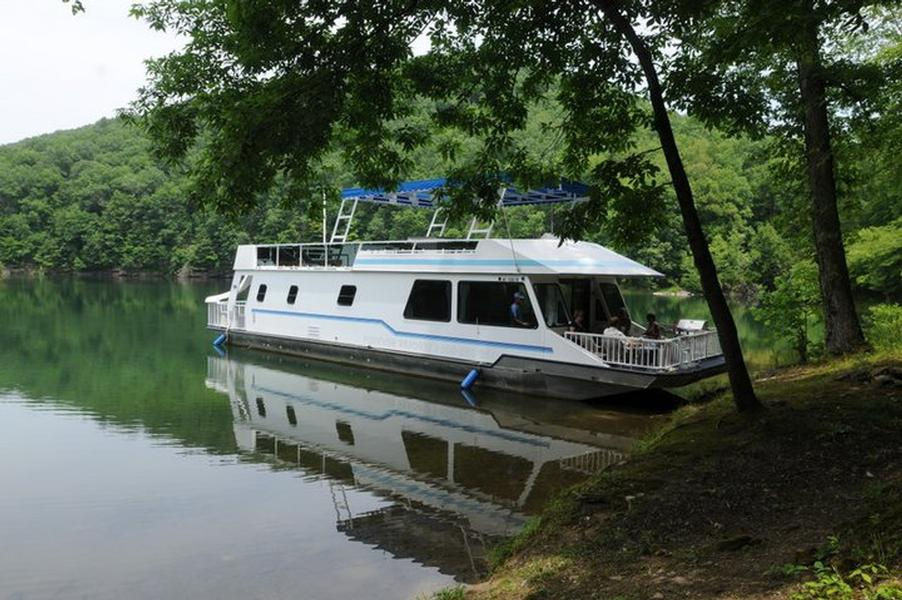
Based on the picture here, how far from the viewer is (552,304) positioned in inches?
582

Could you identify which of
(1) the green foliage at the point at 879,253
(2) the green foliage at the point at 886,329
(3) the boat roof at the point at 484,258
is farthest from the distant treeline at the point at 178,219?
(3) the boat roof at the point at 484,258

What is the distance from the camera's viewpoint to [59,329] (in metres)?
26.5

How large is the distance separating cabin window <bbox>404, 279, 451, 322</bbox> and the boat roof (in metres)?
0.35

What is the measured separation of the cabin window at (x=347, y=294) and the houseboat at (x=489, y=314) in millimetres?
33

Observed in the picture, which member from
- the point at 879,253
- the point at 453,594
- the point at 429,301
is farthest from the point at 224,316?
the point at 879,253

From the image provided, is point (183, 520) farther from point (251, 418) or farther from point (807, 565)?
point (807, 565)

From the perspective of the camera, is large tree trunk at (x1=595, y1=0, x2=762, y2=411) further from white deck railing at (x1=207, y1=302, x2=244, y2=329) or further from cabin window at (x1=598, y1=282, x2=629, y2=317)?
white deck railing at (x1=207, y1=302, x2=244, y2=329)

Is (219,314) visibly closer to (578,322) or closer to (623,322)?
(578,322)

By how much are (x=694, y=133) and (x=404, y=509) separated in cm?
→ 7046

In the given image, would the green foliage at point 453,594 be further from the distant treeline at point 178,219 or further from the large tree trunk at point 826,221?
the distant treeline at point 178,219

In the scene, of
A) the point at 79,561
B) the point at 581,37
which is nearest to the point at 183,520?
the point at 79,561

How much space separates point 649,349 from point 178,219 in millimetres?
75030

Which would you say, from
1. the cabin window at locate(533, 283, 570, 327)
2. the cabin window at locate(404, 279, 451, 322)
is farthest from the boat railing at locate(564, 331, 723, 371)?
the cabin window at locate(404, 279, 451, 322)

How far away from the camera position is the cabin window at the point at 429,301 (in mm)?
16078
